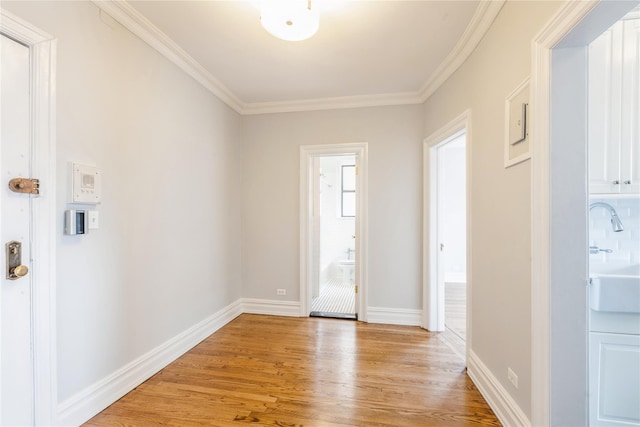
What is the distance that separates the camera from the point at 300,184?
3.46 meters

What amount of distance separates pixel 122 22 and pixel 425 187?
9.88ft

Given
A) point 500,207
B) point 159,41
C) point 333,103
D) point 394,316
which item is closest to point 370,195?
point 333,103

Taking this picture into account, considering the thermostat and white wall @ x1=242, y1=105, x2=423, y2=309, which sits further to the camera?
white wall @ x1=242, y1=105, x2=423, y2=309

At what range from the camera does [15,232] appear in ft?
4.45

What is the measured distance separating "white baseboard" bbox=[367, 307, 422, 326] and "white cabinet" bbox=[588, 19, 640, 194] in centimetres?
208

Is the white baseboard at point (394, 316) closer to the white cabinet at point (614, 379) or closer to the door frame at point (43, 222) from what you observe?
the white cabinet at point (614, 379)

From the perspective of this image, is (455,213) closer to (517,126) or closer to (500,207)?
(500,207)

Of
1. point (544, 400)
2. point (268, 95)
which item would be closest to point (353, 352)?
point (544, 400)

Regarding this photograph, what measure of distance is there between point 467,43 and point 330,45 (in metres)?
1.09

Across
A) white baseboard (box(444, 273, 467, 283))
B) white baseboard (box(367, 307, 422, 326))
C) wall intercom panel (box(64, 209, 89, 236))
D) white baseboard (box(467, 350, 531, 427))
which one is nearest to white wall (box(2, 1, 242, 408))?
wall intercom panel (box(64, 209, 89, 236))

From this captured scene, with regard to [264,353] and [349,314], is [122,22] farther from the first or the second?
[349,314]

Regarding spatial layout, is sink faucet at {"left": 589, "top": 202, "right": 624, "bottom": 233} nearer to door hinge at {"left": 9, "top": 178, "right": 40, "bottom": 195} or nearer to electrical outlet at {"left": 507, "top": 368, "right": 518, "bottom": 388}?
electrical outlet at {"left": 507, "top": 368, "right": 518, "bottom": 388}

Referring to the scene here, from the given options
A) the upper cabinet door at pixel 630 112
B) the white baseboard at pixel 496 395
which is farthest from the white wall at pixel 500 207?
the upper cabinet door at pixel 630 112

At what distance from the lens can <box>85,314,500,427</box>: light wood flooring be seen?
1729mm
